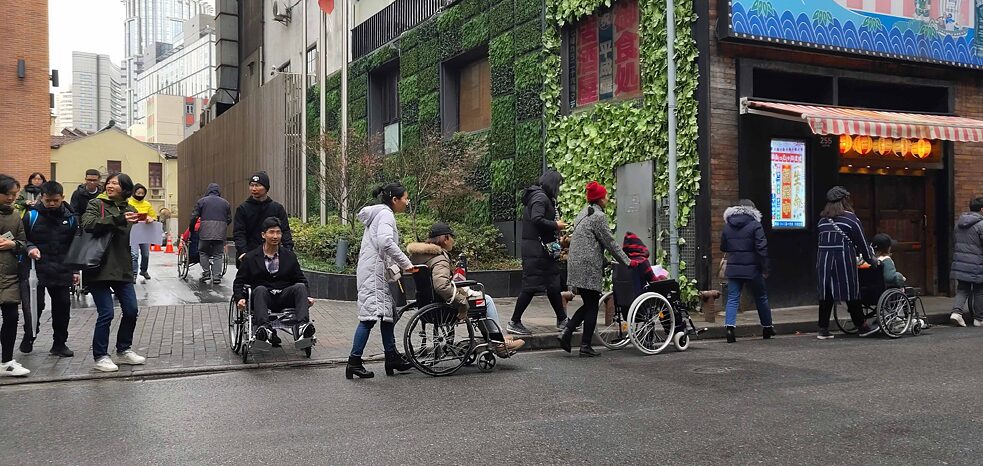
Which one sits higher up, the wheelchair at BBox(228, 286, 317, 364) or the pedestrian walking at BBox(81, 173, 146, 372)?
the pedestrian walking at BBox(81, 173, 146, 372)

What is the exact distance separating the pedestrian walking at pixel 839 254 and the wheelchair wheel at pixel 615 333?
2.62 meters

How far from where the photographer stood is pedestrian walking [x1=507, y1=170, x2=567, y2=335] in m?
9.03

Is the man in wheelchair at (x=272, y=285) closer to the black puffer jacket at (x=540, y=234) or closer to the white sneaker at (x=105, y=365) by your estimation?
the white sneaker at (x=105, y=365)

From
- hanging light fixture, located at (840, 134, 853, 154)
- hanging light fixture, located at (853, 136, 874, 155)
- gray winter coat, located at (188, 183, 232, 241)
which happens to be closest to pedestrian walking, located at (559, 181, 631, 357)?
hanging light fixture, located at (840, 134, 853, 154)

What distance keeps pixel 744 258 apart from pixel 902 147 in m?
5.70

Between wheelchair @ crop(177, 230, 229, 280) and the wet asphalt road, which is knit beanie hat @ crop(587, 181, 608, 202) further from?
wheelchair @ crop(177, 230, 229, 280)

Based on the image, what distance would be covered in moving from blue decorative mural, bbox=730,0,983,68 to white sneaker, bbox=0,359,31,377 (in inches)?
370

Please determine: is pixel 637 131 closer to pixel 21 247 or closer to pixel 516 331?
pixel 516 331

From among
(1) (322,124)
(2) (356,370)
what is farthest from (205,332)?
(1) (322,124)

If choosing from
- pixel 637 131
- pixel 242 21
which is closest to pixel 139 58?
pixel 242 21

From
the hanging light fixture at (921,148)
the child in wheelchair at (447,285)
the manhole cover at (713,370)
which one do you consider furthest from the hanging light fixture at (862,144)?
the child in wheelchair at (447,285)

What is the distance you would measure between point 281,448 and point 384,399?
4.95 feet

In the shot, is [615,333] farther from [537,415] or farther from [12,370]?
[12,370]

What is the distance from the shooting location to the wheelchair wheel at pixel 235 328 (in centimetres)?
812
